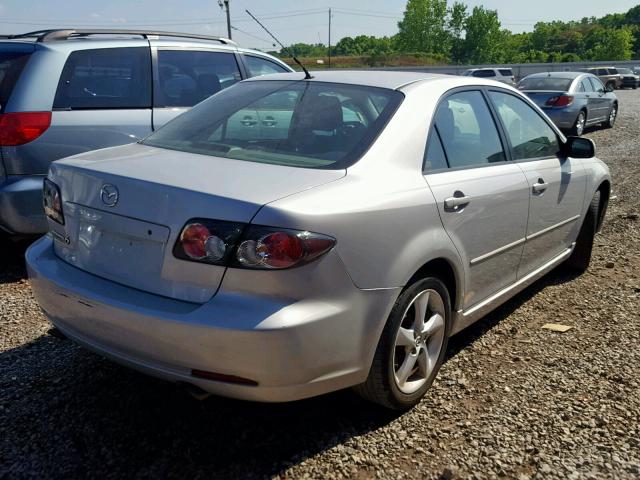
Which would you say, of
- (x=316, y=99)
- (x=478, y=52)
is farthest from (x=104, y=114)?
(x=478, y=52)

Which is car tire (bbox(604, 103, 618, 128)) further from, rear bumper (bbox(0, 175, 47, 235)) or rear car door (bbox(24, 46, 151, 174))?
rear bumper (bbox(0, 175, 47, 235))

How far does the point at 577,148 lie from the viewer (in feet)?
14.0

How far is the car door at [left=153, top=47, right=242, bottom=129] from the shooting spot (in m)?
5.35

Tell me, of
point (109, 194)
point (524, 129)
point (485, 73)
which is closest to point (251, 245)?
point (109, 194)

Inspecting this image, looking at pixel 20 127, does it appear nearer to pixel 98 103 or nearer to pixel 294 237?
pixel 98 103

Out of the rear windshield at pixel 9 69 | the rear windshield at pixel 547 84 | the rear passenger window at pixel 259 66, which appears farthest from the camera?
the rear windshield at pixel 547 84

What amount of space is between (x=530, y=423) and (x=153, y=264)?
A: 1855 millimetres

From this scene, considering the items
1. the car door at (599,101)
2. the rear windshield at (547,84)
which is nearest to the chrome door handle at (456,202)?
the rear windshield at (547,84)

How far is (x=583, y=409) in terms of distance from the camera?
2.97 m

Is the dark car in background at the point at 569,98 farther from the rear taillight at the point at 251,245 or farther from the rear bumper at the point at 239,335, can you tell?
the rear taillight at the point at 251,245

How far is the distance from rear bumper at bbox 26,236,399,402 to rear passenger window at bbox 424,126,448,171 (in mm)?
744

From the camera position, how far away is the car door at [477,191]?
9.71 feet

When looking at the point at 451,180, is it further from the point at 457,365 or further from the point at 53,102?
the point at 53,102

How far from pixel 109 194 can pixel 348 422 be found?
4.81 ft
